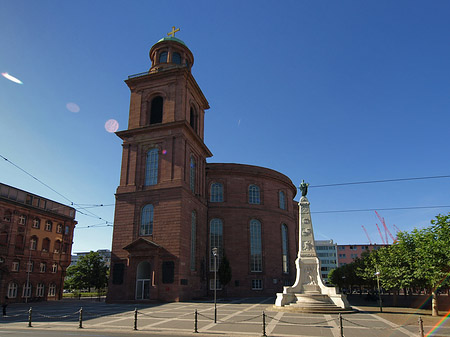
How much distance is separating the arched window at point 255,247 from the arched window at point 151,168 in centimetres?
1535

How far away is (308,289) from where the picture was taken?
26.7 meters

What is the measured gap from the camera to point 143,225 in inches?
1428

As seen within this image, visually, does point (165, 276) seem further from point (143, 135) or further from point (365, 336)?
point (365, 336)

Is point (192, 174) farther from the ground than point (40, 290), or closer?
farther from the ground

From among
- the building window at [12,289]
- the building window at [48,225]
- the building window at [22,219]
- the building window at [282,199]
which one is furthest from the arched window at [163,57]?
the building window at [12,289]

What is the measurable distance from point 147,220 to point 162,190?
3577 mm

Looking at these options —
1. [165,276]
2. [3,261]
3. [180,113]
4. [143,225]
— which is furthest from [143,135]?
[3,261]

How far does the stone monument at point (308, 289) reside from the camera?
24.6m

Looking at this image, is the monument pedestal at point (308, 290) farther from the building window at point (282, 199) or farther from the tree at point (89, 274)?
the tree at point (89, 274)

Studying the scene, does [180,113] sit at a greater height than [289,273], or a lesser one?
greater

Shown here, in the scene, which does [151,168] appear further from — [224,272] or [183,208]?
[224,272]

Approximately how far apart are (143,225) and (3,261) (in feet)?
53.5

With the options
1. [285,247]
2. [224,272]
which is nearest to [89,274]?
[224,272]

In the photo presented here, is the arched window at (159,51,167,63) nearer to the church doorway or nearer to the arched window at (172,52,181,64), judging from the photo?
the arched window at (172,52,181,64)
